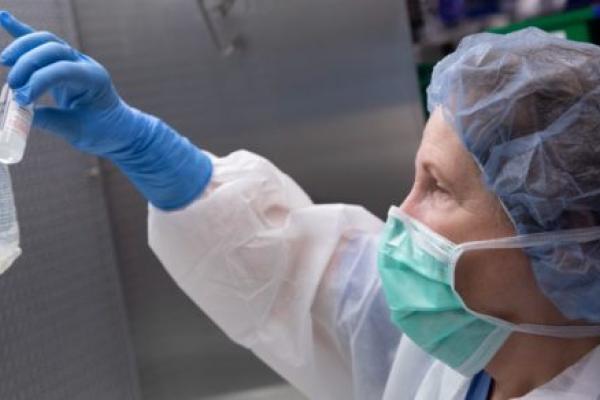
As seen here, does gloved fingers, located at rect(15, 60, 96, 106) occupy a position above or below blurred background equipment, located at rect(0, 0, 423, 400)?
above

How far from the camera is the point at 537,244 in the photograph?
0.73 metres

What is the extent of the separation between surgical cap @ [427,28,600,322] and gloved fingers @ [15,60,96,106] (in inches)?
17.2

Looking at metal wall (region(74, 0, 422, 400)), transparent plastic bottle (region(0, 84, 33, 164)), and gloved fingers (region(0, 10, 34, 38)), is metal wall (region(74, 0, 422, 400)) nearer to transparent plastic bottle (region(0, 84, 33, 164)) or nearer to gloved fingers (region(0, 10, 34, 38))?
gloved fingers (region(0, 10, 34, 38))

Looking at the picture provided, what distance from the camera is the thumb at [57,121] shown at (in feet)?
2.63

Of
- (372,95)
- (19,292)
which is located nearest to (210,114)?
(372,95)

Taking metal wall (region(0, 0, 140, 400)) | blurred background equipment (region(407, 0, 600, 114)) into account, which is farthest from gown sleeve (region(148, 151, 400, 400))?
blurred background equipment (region(407, 0, 600, 114))

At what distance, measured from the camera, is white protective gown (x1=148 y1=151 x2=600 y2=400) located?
100 cm

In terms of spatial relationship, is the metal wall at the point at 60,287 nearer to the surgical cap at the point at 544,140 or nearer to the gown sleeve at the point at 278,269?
the gown sleeve at the point at 278,269

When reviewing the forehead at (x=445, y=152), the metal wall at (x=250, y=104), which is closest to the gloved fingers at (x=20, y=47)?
the forehead at (x=445, y=152)

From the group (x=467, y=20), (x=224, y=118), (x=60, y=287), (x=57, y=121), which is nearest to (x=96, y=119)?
(x=57, y=121)

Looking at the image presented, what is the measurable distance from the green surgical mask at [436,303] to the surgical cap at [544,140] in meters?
0.06

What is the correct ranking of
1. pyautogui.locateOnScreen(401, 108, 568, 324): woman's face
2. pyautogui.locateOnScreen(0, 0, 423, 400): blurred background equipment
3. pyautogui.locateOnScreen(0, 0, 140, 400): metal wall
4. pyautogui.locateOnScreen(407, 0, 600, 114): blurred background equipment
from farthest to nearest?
pyautogui.locateOnScreen(407, 0, 600, 114): blurred background equipment < pyautogui.locateOnScreen(0, 0, 423, 400): blurred background equipment < pyautogui.locateOnScreen(0, 0, 140, 400): metal wall < pyautogui.locateOnScreen(401, 108, 568, 324): woman's face

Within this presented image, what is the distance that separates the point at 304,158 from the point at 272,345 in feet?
1.84

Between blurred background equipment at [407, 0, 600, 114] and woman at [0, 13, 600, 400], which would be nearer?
woman at [0, 13, 600, 400]
